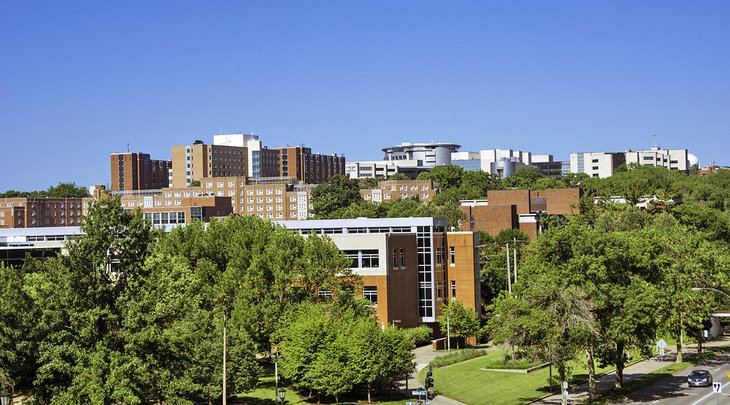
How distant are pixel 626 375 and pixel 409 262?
24843mm

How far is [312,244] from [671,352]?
116 feet

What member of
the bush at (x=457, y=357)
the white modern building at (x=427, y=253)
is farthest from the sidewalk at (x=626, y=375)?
the white modern building at (x=427, y=253)

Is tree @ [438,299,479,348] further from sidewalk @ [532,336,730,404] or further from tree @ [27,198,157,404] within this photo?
tree @ [27,198,157,404]

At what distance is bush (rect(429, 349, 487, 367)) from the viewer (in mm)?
76300

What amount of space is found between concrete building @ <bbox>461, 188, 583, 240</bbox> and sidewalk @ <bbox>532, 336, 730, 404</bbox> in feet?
136

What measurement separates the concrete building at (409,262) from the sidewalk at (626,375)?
64.7ft

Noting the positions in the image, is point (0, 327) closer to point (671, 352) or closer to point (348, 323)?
point (348, 323)

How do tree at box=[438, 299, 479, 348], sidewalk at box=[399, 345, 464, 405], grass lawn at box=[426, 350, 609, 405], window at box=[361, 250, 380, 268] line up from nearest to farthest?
1. sidewalk at box=[399, 345, 464, 405]
2. grass lawn at box=[426, 350, 609, 405]
3. window at box=[361, 250, 380, 268]
4. tree at box=[438, 299, 479, 348]

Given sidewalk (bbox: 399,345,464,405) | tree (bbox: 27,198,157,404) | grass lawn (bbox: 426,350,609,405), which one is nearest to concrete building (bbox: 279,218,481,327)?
sidewalk (bbox: 399,345,464,405)

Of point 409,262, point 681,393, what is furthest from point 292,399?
point 409,262

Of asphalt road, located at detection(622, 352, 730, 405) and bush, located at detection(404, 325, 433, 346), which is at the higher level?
bush, located at detection(404, 325, 433, 346)

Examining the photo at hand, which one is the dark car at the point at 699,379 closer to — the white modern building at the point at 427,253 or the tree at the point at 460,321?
the tree at the point at 460,321

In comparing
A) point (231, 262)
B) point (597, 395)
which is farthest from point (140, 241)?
point (597, 395)

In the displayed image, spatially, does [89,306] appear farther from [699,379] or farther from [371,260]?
[371,260]
